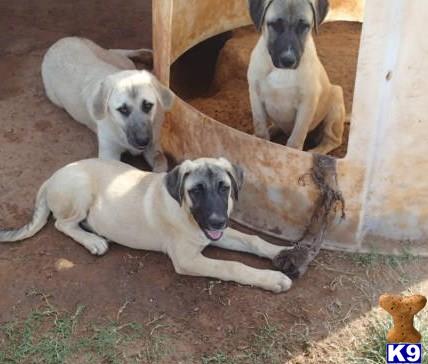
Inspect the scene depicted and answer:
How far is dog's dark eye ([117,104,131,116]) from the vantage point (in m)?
5.02

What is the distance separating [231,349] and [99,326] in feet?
2.59

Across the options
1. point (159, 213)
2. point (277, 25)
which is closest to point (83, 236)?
point (159, 213)

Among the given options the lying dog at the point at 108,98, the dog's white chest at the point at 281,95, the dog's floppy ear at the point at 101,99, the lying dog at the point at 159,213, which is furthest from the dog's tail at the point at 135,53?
the lying dog at the point at 159,213

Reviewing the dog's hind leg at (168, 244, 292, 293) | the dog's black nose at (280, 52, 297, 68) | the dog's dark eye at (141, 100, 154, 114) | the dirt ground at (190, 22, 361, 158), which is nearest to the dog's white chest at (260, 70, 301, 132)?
the dog's black nose at (280, 52, 297, 68)

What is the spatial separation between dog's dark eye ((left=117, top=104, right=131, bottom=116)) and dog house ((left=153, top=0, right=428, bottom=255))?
16.0 inches

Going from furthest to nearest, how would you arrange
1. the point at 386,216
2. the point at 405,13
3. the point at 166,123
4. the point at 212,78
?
the point at 212,78 < the point at 166,123 < the point at 386,216 < the point at 405,13

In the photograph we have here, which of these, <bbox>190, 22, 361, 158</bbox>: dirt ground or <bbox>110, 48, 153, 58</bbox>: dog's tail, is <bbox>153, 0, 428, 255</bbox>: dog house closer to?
<bbox>190, 22, 361, 158</bbox>: dirt ground

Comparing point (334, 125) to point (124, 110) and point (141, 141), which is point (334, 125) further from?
point (124, 110)

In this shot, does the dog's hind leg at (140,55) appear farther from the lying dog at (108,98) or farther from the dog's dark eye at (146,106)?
the dog's dark eye at (146,106)

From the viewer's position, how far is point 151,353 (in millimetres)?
3924

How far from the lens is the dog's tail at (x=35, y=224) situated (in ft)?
15.3

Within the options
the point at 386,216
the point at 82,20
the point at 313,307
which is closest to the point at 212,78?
the point at 82,20

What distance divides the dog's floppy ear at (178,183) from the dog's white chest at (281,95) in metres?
1.13

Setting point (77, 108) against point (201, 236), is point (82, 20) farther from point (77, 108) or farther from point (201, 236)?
point (201, 236)
